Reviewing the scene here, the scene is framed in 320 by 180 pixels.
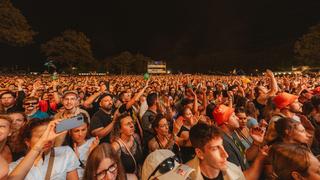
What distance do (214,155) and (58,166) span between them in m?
1.54

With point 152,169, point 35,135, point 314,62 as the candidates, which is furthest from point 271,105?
point 314,62

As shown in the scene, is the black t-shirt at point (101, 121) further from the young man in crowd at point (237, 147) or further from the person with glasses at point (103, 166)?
the person with glasses at point (103, 166)

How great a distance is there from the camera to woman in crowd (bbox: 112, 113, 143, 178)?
3.96 meters

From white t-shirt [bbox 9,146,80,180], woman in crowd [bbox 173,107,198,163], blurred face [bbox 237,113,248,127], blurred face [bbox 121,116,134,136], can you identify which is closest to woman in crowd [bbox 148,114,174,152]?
woman in crowd [bbox 173,107,198,163]

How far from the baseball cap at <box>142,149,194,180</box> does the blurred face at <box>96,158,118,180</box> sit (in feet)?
1.13

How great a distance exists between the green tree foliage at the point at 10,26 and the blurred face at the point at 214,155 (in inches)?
2042

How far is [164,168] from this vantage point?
238cm

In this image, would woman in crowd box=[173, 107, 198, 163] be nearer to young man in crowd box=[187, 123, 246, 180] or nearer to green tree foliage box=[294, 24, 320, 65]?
young man in crowd box=[187, 123, 246, 180]

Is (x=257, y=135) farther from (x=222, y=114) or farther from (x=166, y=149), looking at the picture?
(x=166, y=149)

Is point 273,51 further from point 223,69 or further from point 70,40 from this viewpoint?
point 70,40

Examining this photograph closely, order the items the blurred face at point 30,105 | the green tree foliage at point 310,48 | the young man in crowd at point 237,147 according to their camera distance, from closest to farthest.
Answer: the young man in crowd at point 237,147, the blurred face at point 30,105, the green tree foliage at point 310,48

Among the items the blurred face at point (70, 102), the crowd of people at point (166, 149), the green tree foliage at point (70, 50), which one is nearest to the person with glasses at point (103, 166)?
the crowd of people at point (166, 149)

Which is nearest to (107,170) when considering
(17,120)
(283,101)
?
(17,120)

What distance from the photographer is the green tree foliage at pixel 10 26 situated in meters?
47.7
